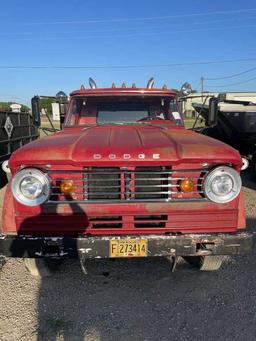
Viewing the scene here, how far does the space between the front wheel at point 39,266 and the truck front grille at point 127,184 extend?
0.98 m

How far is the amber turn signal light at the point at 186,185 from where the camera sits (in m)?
3.60

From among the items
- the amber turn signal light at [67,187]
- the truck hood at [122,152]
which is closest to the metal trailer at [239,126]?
the truck hood at [122,152]

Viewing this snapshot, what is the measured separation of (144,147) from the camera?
143 inches

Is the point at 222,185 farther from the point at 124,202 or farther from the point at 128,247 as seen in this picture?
the point at 128,247

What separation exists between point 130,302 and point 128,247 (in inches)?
30.2

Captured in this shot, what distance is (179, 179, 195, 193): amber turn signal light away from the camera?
360 centimetres

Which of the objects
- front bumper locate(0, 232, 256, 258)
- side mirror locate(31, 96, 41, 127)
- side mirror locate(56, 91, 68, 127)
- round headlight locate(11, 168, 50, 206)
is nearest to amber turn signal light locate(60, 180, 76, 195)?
round headlight locate(11, 168, 50, 206)

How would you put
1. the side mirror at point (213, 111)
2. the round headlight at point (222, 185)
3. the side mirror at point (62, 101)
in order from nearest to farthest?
the round headlight at point (222, 185) → the side mirror at point (213, 111) → the side mirror at point (62, 101)

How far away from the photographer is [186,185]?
3.60 metres

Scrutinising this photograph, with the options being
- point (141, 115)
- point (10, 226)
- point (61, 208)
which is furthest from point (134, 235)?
point (141, 115)

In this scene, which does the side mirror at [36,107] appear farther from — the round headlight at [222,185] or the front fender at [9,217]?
the round headlight at [222,185]

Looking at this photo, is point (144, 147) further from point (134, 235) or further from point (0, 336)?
point (0, 336)

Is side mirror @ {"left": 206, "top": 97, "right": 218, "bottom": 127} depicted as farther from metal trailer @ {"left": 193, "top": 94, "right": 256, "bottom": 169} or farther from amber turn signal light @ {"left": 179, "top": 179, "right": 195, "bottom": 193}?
metal trailer @ {"left": 193, "top": 94, "right": 256, "bottom": 169}

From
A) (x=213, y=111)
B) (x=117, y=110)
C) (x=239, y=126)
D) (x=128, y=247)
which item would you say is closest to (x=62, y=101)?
(x=117, y=110)
